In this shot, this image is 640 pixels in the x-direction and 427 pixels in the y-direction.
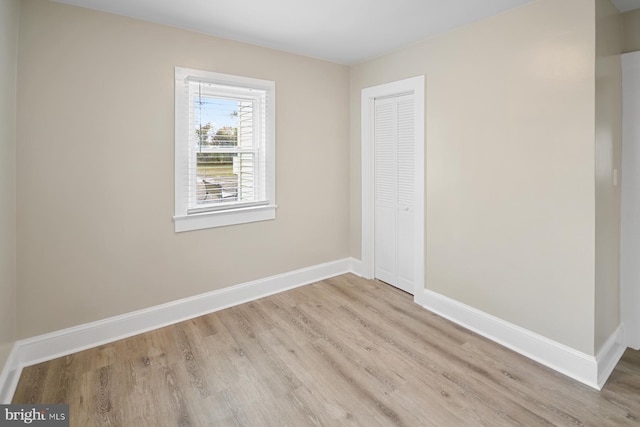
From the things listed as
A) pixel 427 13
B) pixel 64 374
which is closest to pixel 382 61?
pixel 427 13

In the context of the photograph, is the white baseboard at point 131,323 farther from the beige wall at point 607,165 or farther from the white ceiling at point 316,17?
the beige wall at point 607,165

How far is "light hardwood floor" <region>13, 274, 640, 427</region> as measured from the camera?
1.91 meters

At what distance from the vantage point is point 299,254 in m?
3.87

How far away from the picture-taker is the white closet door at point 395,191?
3510 mm

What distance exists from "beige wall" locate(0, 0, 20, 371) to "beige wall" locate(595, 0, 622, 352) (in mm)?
3697

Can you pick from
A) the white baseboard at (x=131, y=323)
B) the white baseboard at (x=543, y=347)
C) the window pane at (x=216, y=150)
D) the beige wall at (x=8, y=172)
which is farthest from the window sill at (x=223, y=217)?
the white baseboard at (x=543, y=347)

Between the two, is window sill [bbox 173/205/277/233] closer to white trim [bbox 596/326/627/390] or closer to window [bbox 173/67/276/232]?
window [bbox 173/67/276/232]

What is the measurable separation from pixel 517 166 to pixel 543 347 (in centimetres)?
134

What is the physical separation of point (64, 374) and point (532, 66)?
394 cm

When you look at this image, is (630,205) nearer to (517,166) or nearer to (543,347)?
(517,166)

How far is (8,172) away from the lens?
2.16 meters

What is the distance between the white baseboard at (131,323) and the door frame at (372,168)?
0.76 m

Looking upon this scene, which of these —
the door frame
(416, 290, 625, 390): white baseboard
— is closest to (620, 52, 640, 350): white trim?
(416, 290, 625, 390): white baseboard

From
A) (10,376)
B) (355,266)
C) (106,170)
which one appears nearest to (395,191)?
(355,266)
